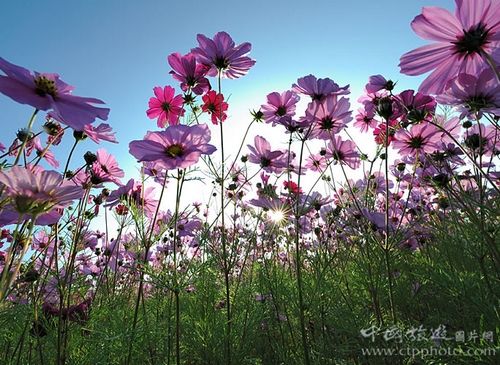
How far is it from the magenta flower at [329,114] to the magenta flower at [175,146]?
2.01 ft

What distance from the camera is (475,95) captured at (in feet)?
3.36

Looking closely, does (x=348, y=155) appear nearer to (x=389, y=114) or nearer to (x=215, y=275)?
(x=389, y=114)

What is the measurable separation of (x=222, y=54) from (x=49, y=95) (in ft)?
3.50

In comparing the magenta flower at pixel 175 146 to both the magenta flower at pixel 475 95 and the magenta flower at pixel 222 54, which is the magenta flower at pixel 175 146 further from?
the magenta flower at pixel 475 95

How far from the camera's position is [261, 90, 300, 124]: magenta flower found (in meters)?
1.75

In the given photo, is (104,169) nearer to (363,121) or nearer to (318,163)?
(318,163)

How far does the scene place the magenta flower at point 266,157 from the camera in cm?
187

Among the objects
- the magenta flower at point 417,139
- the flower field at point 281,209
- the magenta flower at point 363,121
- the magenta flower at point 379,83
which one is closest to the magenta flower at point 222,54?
the flower field at point 281,209

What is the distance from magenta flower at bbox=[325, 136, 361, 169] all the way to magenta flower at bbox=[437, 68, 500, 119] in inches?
28.8

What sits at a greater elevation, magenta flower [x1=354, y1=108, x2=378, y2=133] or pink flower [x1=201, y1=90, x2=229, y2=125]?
magenta flower [x1=354, y1=108, x2=378, y2=133]

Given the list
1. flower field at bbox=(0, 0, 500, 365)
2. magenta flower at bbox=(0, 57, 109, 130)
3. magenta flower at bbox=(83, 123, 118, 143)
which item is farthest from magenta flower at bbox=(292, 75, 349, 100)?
magenta flower at bbox=(0, 57, 109, 130)

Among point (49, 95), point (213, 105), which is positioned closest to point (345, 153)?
point (213, 105)

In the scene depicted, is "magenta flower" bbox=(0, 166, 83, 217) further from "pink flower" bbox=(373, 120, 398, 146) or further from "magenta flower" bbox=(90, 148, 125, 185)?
"pink flower" bbox=(373, 120, 398, 146)

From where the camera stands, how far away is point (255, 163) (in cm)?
196
